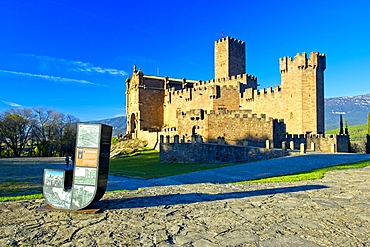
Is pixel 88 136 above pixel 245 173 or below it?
above

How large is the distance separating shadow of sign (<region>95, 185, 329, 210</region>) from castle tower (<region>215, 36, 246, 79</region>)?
40186 mm

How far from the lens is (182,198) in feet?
25.0

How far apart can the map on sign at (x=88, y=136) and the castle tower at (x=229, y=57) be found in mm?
42320

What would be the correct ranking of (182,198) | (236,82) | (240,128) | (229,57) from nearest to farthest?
(182,198) < (240,128) < (236,82) < (229,57)

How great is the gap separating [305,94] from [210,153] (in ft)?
57.5

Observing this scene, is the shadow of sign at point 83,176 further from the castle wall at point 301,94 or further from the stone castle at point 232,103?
the castle wall at point 301,94

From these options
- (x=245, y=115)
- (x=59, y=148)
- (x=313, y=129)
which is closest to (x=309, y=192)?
(x=245, y=115)

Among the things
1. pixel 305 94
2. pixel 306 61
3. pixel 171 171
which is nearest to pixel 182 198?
pixel 171 171

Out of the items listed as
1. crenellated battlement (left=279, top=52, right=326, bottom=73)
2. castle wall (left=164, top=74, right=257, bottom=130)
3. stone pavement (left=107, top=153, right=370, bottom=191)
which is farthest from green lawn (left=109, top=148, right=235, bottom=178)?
crenellated battlement (left=279, top=52, right=326, bottom=73)

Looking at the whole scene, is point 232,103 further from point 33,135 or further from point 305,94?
point 33,135

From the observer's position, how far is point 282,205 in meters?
6.50

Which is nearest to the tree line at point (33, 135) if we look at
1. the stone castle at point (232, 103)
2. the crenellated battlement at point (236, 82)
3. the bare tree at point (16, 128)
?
the bare tree at point (16, 128)

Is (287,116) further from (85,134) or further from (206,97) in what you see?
(85,134)

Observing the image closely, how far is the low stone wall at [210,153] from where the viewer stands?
2166 centimetres
